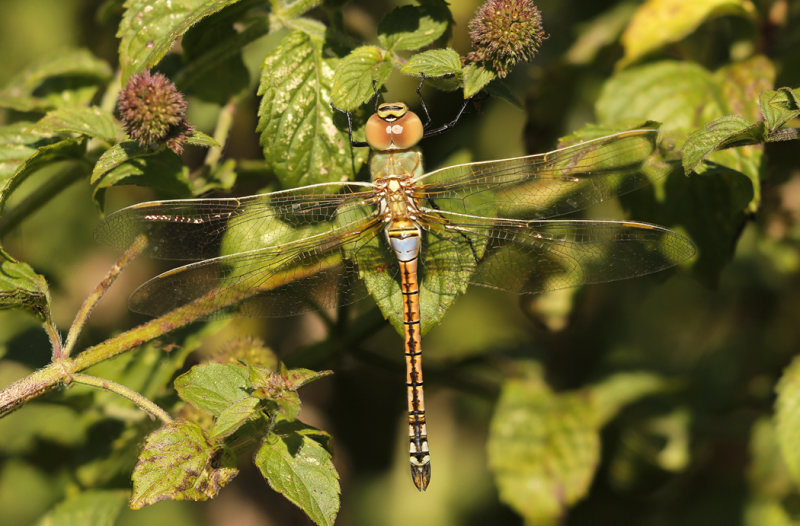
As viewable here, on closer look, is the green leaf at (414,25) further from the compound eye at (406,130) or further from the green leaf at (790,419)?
the green leaf at (790,419)

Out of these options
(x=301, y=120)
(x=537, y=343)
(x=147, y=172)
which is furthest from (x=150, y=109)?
(x=537, y=343)

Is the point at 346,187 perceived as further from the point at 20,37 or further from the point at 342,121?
the point at 20,37

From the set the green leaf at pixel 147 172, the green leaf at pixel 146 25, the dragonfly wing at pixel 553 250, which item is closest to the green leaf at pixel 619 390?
the dragonfly wing at pixel 553 250

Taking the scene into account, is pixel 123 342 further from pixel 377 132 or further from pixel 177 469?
pixel 377 132

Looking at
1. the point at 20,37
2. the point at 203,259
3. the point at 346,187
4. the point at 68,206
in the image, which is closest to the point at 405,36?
the point at 346,187

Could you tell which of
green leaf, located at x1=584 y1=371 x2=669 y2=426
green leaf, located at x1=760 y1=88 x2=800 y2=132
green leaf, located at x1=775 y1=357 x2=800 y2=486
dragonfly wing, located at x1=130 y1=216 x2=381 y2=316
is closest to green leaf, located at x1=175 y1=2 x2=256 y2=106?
dragonfly wing, located at x1=130 y1=216 x2=381 y2=316

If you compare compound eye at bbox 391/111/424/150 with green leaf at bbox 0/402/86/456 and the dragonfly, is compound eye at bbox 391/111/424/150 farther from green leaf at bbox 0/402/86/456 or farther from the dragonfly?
green leaf at bbox 0/402/86/456
